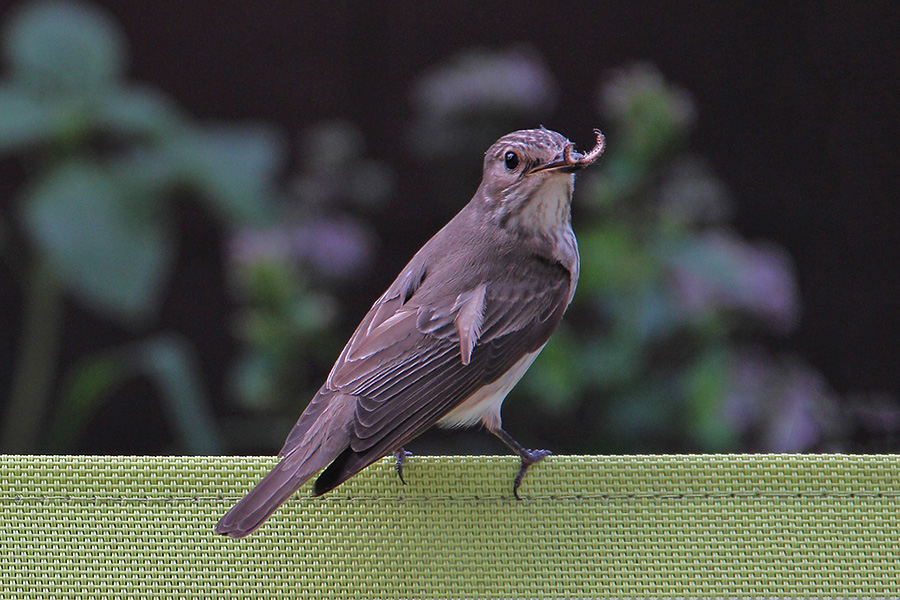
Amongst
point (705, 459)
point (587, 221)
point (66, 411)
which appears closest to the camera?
point (705, 459)

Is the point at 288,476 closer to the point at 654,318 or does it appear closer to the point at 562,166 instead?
the point at 562,166

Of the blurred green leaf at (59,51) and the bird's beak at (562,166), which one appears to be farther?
the blurred green leaf at (59,51)

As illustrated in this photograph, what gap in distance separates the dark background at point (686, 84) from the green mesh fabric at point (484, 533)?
297 centimetres

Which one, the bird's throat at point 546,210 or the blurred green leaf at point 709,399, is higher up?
the bird's throat at point 546,210

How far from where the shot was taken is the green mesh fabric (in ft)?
6.18

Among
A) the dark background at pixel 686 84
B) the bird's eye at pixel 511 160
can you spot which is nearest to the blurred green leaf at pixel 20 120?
the dark background at pixel 686 84

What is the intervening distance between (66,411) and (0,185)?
155 cm

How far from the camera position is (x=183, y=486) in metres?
1.93

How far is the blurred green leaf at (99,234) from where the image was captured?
3.70 meters

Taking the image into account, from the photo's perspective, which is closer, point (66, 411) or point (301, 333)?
point (301, 333)

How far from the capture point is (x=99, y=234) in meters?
3.74

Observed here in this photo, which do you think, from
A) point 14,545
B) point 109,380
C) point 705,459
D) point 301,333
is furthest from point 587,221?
point 14,545

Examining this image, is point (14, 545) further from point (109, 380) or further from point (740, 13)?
point (740, 13)

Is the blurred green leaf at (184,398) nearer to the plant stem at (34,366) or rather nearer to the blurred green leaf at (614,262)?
the plant stem at (34,366)
